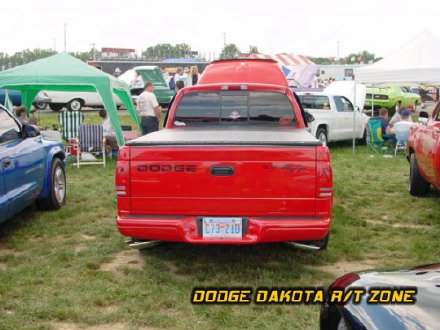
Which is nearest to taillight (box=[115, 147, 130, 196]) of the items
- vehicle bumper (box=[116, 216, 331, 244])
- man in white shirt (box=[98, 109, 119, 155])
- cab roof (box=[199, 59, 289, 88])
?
vehicle bumper (box=[116, 216, 331, 244])

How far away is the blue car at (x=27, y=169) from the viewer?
6.06 meters

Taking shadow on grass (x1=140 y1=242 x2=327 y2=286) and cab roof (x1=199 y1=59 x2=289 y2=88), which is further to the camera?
cab roof (x1=199 y1=59 x2=289 y2=88)

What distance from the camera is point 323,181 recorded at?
189 inches

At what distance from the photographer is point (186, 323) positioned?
421 centimetres

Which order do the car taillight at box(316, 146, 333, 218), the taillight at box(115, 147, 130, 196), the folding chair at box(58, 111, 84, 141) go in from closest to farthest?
the car taillight at box(316, 146, 333, 218), the taillight at box(115, 147, 130, 196), the folding chair at box(58, 111, 84, 141)

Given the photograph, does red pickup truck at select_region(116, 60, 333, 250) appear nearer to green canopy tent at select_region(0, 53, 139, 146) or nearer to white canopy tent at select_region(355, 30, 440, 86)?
green canopy tent at select_region(0, 53, 139, 146)

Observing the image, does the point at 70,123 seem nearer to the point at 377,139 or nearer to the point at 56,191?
the point at 56,191

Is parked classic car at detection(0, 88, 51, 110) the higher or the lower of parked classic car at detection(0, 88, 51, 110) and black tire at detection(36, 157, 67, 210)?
the higher

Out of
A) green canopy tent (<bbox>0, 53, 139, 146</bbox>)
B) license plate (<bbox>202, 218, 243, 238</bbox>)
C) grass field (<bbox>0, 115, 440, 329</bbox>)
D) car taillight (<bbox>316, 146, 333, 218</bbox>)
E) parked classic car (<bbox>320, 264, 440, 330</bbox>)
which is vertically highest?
green canopy tent (<bbox>0, 53, 139, 146</bbox>)

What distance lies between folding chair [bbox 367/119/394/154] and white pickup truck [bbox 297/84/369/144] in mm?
536

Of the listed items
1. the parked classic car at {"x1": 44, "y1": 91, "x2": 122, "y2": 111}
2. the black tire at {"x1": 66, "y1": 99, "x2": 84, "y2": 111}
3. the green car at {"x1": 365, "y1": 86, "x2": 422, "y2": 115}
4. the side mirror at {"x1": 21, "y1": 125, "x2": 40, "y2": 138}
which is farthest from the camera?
the green car at {"x1": 365, "y1": 86, "x2": 422, "y2": 115}

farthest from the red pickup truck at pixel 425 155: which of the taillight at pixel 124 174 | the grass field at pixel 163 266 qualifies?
the taillight at pixel 124 174

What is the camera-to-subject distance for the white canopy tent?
1355cm

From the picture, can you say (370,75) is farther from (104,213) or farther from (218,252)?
(218,252)
